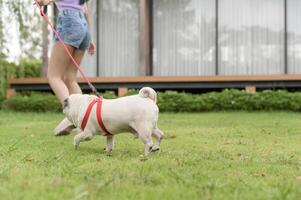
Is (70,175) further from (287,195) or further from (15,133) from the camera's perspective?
(15,133)

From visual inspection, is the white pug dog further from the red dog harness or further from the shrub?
the shrub

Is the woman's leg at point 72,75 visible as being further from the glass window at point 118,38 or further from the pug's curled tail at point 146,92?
the glass window at point 118,38

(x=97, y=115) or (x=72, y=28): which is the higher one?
(x=72, y=28)

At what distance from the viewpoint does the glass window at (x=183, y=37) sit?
550 inches

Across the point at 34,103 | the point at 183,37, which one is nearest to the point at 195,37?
the point at 183,37

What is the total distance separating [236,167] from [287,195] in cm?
121

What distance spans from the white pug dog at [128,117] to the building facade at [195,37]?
8.58 m

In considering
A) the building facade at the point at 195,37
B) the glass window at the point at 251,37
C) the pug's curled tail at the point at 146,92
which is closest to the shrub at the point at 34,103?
the building facade at the point at 195,37

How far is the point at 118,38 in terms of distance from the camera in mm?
14414

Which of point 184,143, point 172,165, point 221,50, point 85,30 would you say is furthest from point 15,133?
point 221,50

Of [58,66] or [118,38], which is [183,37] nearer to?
[118,38]

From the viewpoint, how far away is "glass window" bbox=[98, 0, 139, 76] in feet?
46.9

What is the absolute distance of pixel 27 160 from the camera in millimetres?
4367

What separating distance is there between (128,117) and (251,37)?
9609 mm
